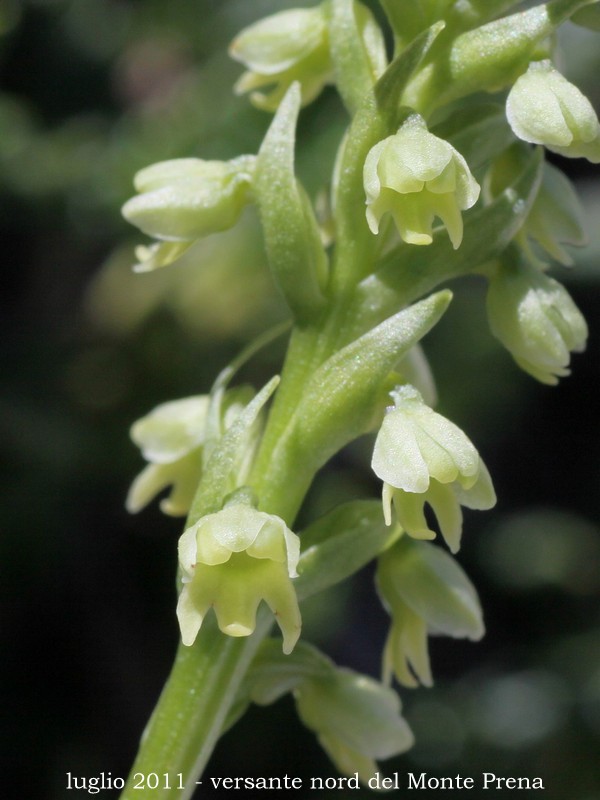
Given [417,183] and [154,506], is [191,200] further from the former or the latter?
[154,506]

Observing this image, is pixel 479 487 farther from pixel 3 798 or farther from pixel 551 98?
pixel 3 798

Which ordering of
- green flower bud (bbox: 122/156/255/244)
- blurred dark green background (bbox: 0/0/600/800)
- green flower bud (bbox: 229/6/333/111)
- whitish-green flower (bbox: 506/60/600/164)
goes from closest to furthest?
whitish-green flower (bbox: 506/60/600/164) → green flower bud (bbox: 122/156/255/244) → green flower bud (bbox: 229/6/333/111) → blurred dark green background (bbox: 0/0/600/800)

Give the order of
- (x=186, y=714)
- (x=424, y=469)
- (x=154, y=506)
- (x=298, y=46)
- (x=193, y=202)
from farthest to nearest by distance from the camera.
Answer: (x=154, y=506) → (x=298, y=46) → (x=193, y=202) → (x=186, y=714) → (x=424, y=469)

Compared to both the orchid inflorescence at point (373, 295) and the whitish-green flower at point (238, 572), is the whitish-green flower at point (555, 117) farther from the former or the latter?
the whitish-green flower at point (238, 572)

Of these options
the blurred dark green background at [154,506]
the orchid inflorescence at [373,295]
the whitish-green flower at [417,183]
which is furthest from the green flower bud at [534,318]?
the blurred dark green background at [154,506]

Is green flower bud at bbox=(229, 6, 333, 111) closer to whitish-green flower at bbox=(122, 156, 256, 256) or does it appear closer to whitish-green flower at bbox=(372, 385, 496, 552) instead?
whitish-green flower at bbox=(122, 156, 256, 256)

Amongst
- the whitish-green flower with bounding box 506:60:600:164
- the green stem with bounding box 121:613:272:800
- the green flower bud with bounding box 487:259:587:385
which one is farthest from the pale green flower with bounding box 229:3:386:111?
the green stem with bounding box 121:613:272:800

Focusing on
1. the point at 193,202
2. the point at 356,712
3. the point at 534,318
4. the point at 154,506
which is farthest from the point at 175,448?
the point at 154,506
